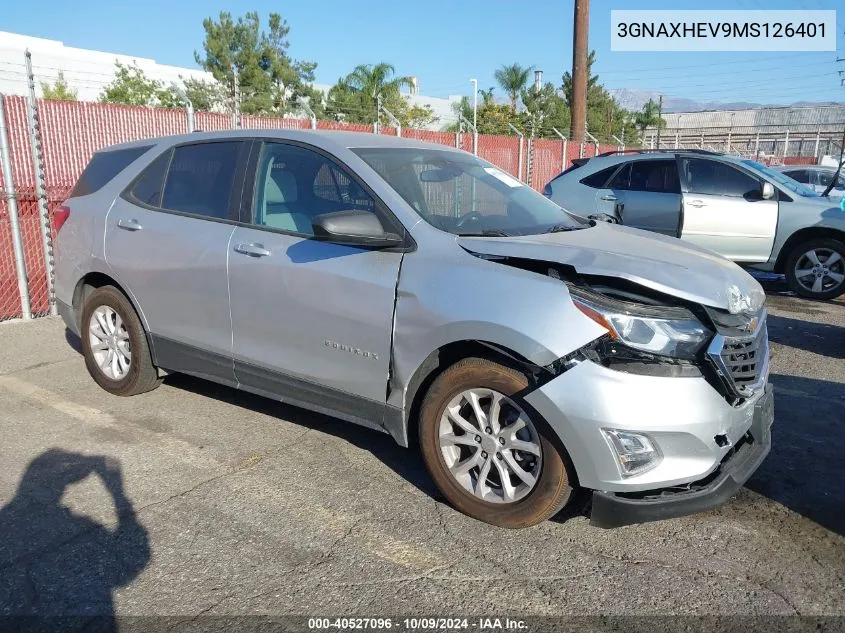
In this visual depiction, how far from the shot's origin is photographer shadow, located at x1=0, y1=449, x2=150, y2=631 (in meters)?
2.72

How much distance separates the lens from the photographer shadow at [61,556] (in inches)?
107

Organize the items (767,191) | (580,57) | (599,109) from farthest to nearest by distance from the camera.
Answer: (599,109), (580,57), (767,191)

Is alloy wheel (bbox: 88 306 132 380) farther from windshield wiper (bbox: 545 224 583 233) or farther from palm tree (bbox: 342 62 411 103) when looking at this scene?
palm tree (bbox: 342 62 411 103)

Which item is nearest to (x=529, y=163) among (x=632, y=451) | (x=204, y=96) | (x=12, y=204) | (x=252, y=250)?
(x=12, y=204)

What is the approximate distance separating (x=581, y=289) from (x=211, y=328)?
2335 mm

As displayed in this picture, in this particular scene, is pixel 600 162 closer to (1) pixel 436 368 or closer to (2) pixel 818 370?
(2) pixel 818 370

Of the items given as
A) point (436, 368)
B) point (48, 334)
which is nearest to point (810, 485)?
point (436, 368)

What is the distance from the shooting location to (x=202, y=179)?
4539 mm

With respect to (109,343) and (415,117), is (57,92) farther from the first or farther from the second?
(109,343)

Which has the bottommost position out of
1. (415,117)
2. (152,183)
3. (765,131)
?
(152,183)

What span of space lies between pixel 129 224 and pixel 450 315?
2.64 m

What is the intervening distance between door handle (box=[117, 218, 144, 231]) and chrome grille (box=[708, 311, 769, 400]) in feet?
11.9

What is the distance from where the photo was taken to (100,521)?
3.39 meters

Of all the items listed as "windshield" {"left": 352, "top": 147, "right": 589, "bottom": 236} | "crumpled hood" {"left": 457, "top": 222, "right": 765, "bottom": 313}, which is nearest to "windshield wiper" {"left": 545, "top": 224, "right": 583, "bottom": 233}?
"windshield" {"left": 352, "top": 147, "right": 589, "bottom": 236}
